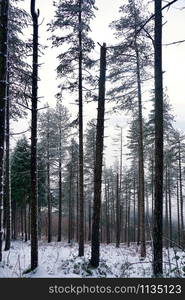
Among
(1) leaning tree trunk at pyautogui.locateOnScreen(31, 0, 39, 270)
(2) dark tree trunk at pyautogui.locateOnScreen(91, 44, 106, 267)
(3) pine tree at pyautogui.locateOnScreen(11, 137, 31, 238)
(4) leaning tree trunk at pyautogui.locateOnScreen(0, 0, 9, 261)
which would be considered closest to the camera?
(4) leaning tree trunk at pyautogui.locateOnScreen(0, 0, 9, 261)

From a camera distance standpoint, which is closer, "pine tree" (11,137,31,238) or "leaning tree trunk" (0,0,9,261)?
"leaning tree trunk" (0,0,9,261)

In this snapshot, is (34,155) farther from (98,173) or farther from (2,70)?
(2,70)

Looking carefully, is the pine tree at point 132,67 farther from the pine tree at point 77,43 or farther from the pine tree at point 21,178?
the pine tree at point 21,178

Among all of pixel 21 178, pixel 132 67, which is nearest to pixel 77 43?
pixel 132 67

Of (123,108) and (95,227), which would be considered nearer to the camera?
(95,227)

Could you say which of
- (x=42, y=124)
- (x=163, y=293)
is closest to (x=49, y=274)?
(x=163, y=293)

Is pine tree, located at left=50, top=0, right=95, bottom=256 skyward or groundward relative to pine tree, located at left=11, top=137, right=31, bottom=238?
skyward

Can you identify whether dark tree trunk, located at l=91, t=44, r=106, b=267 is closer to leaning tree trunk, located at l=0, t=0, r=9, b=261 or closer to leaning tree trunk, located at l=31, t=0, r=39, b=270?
leaning tree trunk, located at l=31, t=0, r=39, b=270

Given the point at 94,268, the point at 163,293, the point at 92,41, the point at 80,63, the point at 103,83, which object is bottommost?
the point at 94,268

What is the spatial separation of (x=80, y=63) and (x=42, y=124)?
1572cm

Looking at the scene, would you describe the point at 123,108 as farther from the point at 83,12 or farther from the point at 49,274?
the point at 49,274

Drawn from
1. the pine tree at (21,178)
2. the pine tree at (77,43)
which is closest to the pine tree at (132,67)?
the pine tree at (77,43)

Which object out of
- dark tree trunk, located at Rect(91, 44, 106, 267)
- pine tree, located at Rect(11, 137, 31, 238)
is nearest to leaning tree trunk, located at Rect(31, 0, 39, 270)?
dark tree trunk, located at Rect(91, 44, 106, 267)

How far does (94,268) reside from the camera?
1124 centimetres
